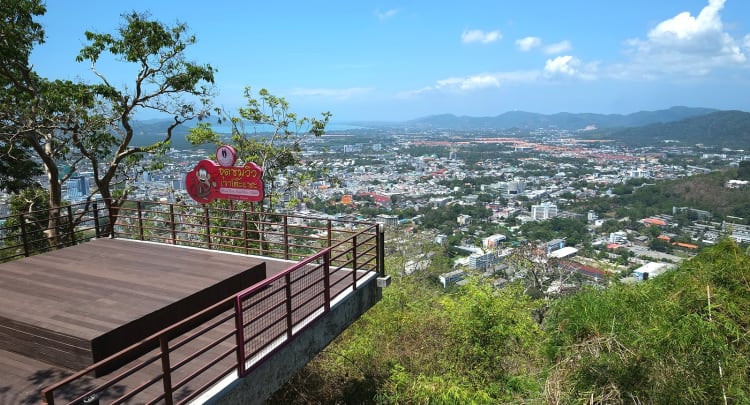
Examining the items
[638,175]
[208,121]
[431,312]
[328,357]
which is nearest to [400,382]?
[328,357]

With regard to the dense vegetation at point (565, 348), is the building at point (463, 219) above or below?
below

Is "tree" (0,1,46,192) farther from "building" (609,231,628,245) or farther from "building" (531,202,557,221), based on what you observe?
"building" (531,202,557,221)

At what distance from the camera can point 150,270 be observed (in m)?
6.36

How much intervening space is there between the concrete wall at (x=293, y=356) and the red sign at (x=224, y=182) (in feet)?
9.97

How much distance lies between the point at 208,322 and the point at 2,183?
496 inches

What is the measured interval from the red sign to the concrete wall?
3.04m

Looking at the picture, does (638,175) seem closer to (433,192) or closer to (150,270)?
(433,192)

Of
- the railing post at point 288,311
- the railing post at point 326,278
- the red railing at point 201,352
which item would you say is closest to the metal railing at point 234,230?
the railing post at point 326,278

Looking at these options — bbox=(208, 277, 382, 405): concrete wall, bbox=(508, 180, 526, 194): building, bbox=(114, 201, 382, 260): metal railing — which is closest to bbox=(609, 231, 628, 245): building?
bbox=(508, 180, 526, 194): building

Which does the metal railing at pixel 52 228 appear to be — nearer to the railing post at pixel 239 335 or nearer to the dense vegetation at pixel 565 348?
the railing post at pixel 239 335

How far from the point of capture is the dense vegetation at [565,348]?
4348 millimetres

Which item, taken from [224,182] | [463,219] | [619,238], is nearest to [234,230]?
[224,182]

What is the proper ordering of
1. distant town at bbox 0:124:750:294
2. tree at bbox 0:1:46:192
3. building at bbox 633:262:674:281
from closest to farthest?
building at bbox 633:262:674:281
tree at bbox 0:1:46:192
distant town at bbox 0:124:750:294

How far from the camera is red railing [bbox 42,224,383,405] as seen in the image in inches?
137
